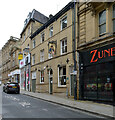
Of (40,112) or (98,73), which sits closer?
(40,112)

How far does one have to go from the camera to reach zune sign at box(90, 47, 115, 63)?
477 inches

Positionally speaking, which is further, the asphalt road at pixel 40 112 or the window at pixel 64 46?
the window at pixel 64 46

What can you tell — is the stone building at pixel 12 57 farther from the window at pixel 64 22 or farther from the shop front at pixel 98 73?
the shop front at pixel 98 73

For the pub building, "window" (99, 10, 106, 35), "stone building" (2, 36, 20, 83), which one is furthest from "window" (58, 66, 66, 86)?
"stone building" (2, 36, 20, 83)

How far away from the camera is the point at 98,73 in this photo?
1345 centimetres

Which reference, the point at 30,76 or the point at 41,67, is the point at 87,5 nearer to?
the point at 41,67

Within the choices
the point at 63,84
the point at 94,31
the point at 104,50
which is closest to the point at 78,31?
the point at 94,31

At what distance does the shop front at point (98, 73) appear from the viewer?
1222 centimetres

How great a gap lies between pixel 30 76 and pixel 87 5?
16.9 m

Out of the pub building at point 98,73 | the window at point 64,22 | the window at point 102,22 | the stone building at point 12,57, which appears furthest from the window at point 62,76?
the stone building at point 12,57

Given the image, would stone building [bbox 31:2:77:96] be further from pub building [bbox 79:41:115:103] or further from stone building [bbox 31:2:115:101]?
pub building [bbox 79:41:115:103]

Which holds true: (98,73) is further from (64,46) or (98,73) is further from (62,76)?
(64,46)

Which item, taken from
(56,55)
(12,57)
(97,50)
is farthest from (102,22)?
(12,57)

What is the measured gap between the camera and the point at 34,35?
90.9 feet
